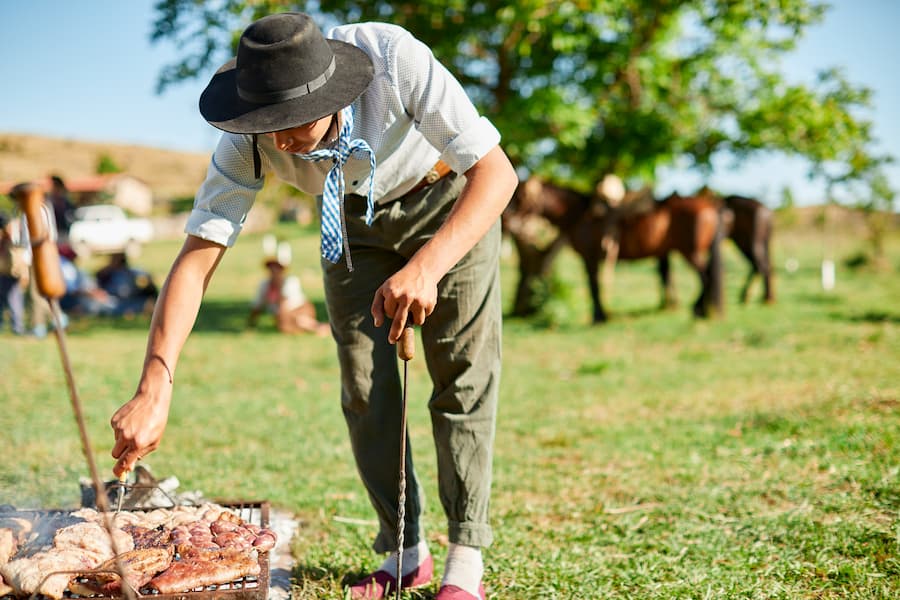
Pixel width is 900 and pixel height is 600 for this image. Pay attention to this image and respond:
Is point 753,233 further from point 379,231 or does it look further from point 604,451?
point 379,231

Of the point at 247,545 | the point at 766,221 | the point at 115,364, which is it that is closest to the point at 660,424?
the point at 247,545

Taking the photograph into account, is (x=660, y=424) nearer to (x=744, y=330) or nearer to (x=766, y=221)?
(x=744, y=330)

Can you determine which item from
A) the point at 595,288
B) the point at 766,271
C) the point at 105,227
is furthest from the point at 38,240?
the point at 105,227

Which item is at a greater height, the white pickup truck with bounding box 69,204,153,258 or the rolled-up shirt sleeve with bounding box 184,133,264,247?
the white pickup truck with bounding box 69,204,153,258

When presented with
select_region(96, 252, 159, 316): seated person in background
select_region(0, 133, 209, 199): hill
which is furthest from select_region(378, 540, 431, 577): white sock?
select_region(0, 133, 209, 199): hill

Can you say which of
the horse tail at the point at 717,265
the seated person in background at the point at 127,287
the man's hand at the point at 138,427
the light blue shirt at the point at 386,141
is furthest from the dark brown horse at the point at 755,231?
the man's hand at the point at 138,427

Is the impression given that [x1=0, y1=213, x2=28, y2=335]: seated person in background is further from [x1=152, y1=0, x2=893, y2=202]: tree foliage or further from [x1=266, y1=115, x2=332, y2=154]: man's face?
[x1=266, y1=115, x2=332, y2=154]: man's face

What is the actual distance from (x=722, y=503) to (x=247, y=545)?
Result: 2.34m

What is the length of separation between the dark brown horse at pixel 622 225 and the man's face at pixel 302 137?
945 cm

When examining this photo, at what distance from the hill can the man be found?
65.4m

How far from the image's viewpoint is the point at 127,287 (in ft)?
45.0

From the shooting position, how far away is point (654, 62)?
11.4 meters

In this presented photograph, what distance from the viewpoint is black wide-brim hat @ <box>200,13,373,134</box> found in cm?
212

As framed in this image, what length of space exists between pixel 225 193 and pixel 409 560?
1484 millimetres
